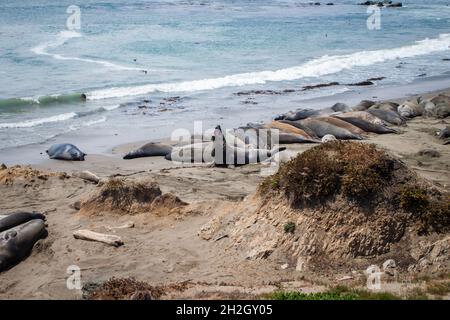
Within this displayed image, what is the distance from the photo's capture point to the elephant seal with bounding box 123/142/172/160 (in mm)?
17344

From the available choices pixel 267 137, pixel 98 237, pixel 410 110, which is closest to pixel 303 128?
pixel 267 137

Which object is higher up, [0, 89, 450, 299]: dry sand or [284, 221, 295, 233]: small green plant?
[284, 221, 295, 233]: small green plant

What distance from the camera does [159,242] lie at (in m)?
10.8

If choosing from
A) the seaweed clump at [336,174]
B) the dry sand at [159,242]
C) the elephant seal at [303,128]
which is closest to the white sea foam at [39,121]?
the dry sand at [159,242]

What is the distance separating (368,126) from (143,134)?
24.5 feet

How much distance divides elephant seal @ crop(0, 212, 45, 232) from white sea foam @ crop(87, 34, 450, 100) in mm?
15937

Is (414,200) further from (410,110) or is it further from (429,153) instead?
(410,110)

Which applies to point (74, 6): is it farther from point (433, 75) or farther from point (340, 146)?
point (340, 146)

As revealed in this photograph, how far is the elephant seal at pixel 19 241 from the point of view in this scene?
10.4m

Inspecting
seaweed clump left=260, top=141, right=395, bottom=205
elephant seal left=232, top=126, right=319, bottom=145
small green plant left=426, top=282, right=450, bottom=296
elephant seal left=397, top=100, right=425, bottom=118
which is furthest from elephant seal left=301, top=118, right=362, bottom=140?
small green plant left=426, top=282, right=450, bottom=296

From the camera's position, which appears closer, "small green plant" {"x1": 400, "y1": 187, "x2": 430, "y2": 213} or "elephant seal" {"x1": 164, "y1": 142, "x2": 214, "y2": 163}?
"small green plant" {"x1": 400, "y1": 187, "x2": 430, "y2": 213}

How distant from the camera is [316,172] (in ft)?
32.4

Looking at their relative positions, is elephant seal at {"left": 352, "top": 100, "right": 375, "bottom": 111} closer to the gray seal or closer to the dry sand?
the gray seal

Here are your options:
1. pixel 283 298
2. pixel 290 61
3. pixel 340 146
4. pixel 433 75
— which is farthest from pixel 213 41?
pixel 283 298
